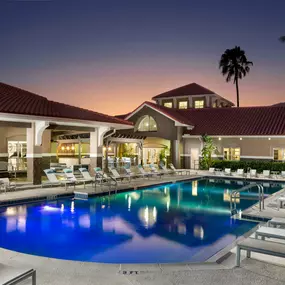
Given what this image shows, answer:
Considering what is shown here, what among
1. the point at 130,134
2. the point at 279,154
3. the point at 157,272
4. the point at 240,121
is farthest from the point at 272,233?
the point at 240,121

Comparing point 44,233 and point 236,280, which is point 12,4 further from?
point 236,280

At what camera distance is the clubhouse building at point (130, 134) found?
17.8m

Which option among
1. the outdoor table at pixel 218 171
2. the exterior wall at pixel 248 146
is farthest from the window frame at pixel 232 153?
the outdoor table at pixel 218 171

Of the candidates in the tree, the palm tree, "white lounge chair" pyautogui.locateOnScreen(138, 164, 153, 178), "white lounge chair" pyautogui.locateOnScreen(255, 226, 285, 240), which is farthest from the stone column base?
the palm tree

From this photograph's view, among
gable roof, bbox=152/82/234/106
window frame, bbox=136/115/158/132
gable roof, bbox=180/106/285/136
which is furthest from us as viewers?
gable roof, bbox=152/82/234/106

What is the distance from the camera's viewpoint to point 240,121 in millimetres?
30562

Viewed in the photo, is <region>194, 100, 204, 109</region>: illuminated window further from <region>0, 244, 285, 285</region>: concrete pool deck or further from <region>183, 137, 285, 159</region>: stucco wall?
<region>0, 244, 285, 285</region>: concrete pool deck

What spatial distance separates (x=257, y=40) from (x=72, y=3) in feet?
65.0

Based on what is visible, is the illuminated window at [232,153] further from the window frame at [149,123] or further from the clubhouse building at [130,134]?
the window frame at [149,123]

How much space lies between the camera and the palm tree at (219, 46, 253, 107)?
5409cm

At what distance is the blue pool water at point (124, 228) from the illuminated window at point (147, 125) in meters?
16.2

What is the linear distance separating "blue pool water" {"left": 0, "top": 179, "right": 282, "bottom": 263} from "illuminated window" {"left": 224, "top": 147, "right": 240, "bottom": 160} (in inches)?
540

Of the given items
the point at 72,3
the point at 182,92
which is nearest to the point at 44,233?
the point at 72,3

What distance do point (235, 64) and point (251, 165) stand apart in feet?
104
